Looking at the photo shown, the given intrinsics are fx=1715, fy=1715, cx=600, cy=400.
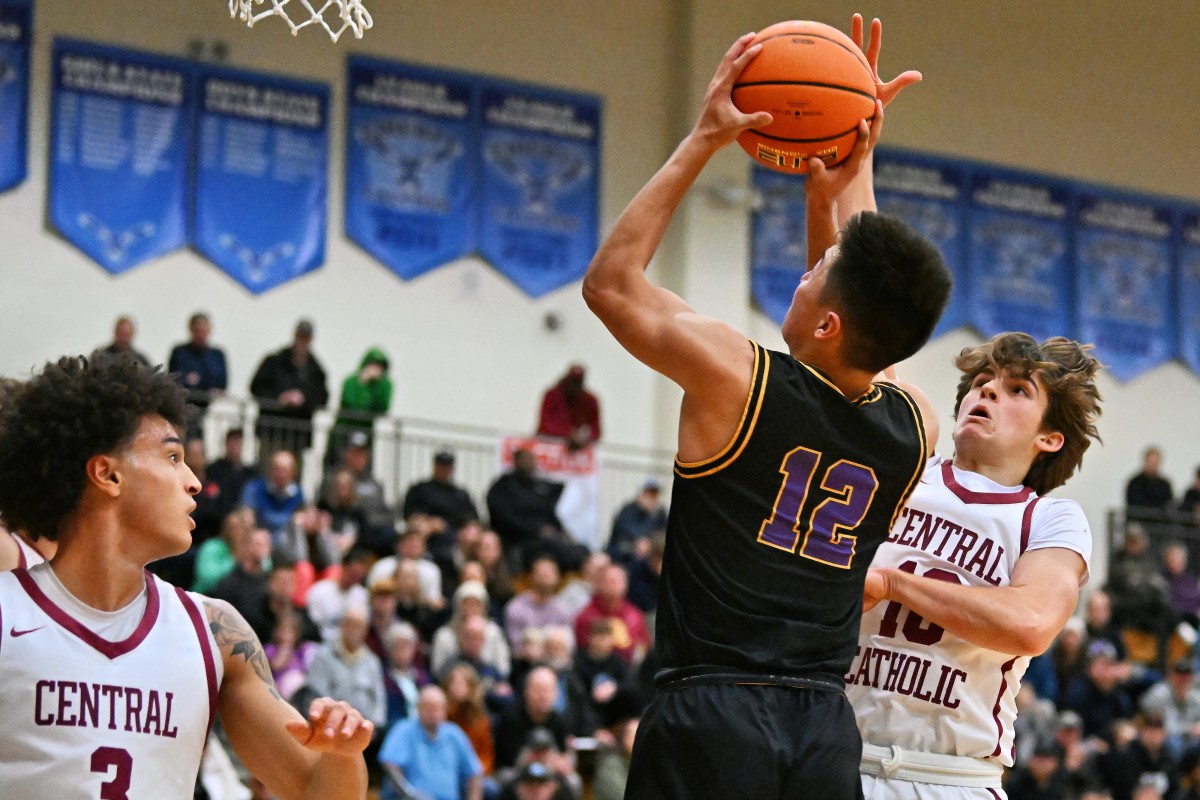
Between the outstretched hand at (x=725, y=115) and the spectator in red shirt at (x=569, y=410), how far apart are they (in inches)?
528

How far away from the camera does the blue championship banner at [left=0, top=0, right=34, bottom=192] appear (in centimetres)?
1631

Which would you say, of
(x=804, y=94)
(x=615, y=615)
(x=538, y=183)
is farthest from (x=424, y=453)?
(x=804, y=94)

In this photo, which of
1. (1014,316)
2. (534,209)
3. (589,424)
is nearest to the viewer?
(589,424)

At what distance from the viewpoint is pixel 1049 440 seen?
4773mm

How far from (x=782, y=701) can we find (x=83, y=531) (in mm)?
1625

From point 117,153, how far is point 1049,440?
1371cm

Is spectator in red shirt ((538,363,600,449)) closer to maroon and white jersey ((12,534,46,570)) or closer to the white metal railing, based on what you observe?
the white metal railing

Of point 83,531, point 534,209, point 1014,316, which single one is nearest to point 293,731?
point 83,531

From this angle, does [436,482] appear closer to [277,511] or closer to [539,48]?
[277,511]

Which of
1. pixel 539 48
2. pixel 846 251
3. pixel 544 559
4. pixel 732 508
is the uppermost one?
pixel 539 48

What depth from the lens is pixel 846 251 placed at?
3.94 metres

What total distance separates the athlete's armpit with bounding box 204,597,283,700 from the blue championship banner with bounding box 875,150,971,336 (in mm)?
17029

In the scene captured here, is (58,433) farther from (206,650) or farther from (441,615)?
(441,615)

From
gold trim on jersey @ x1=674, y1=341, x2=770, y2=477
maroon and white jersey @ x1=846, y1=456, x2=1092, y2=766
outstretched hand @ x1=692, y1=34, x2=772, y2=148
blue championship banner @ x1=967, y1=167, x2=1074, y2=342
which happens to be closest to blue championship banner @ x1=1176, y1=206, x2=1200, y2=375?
blue championship banner @ x1=967, y1=167, x2=1074, y2=342
